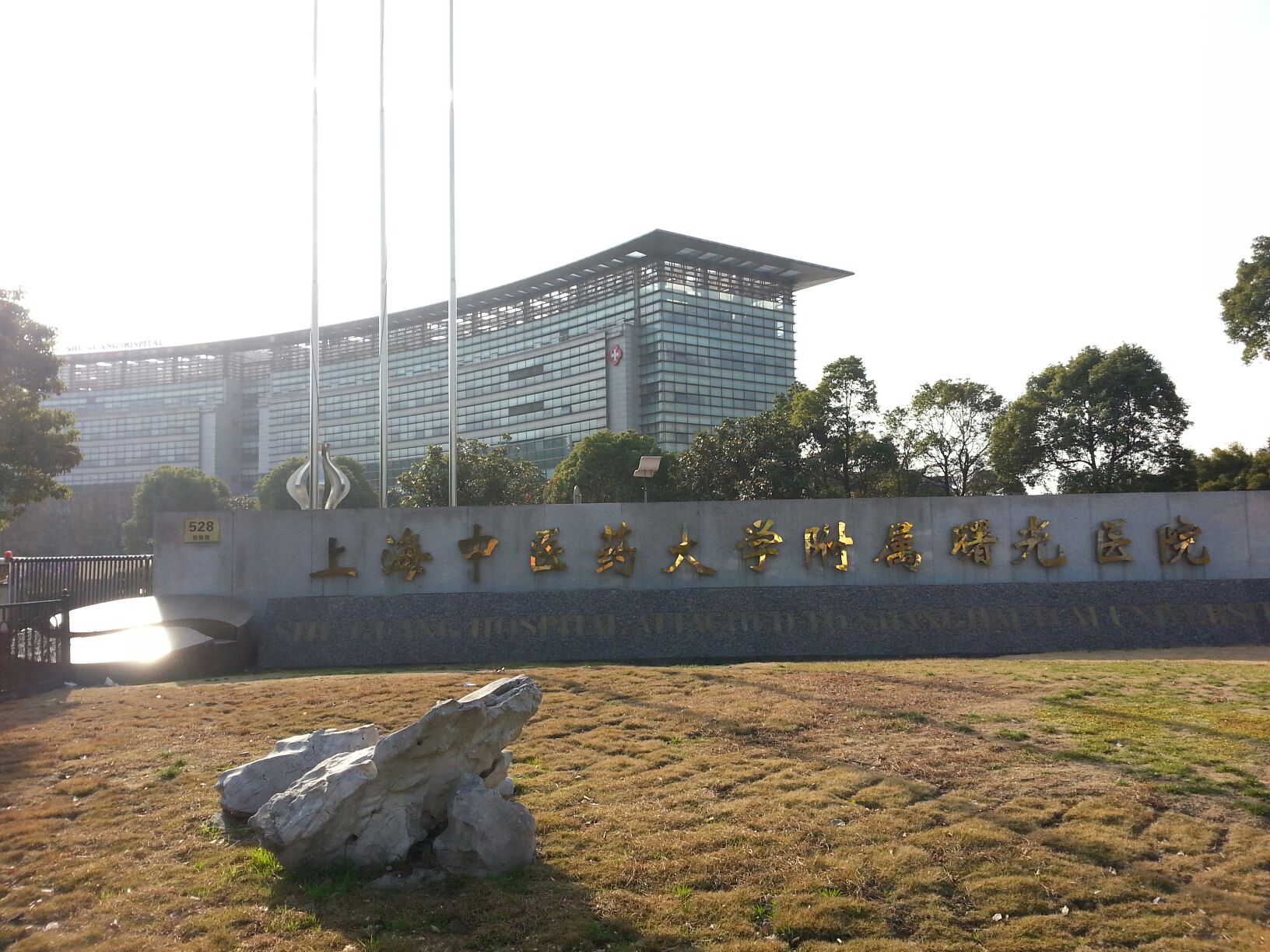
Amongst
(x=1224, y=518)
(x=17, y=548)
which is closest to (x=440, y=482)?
(x=1224, y=518)

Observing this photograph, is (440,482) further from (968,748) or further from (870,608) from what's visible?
(968,748)

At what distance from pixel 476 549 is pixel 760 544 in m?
4.65

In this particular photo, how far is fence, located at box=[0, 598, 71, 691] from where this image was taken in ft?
35.5

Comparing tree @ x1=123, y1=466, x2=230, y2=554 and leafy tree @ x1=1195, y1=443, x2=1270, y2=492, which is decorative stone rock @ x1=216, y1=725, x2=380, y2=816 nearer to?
leafy tree @ x1=1195, y1=443, x2=1270, y2=492

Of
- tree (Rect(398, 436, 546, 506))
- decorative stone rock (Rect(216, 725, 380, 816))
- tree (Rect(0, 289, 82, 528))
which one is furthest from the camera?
tree (Rect(398, 436, 546, 506))

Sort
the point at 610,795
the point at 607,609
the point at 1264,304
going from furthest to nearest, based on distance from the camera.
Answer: the point at 1264,304 → the point at 607,609 → the point at 610,795

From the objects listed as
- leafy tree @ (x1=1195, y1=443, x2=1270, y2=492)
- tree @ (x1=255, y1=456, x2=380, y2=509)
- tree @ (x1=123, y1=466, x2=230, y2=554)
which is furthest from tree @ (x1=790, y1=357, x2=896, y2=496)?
tree @ (x1=123, y1=466, x2=230, y2=554)

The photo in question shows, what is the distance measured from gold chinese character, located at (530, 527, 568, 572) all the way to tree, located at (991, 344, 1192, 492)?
20.9 meters

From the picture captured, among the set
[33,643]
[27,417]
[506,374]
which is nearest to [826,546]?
[33,643]

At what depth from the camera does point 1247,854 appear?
195 inches

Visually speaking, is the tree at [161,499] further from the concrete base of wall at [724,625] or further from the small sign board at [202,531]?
the concrete base of wall at [724,625]

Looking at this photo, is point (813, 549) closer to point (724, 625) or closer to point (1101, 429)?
point (724, 625)

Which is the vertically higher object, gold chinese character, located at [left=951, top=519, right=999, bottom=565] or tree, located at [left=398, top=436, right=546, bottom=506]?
tree, located at [left=398, top=436, right=546, bottom=506]

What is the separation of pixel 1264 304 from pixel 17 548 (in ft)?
233
